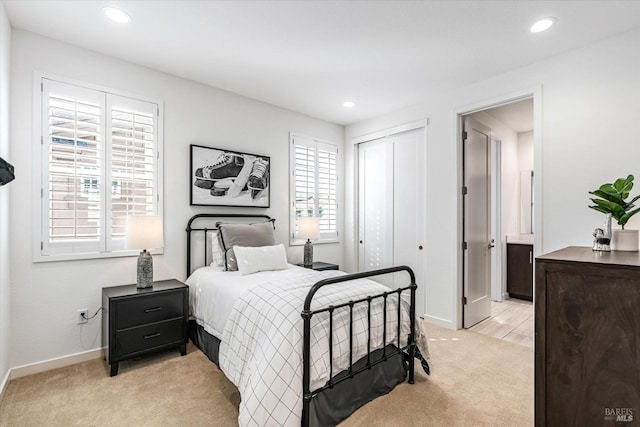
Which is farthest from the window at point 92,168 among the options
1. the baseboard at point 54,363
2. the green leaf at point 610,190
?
the green leaf at point 610,190

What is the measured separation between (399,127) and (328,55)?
169 cm

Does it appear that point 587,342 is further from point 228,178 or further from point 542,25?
point 228,178

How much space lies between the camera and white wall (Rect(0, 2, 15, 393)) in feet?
7.32

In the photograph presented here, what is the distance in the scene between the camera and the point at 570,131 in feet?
9.16

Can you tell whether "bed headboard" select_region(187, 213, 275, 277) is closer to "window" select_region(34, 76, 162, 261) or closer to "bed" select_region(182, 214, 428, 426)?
"window" select_region(34, 76, 162, 261)

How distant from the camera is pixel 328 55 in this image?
9.53 ft

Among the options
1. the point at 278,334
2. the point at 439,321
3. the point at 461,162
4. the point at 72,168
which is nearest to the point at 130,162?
the point at 72,168

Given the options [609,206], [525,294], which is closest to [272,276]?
[609,206]

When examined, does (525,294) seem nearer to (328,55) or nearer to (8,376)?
(328,55)

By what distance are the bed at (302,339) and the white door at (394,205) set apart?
5.57 feet

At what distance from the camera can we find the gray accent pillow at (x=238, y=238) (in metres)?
3.16

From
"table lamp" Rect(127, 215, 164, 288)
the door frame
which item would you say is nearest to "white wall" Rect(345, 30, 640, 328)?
the door frame

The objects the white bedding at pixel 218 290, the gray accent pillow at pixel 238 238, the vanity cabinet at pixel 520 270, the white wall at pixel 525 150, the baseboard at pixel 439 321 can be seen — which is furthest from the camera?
the white wall at pixel 525 150

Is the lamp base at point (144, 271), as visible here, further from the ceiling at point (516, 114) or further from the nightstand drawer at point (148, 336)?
the ceiling at point (516, 114)
